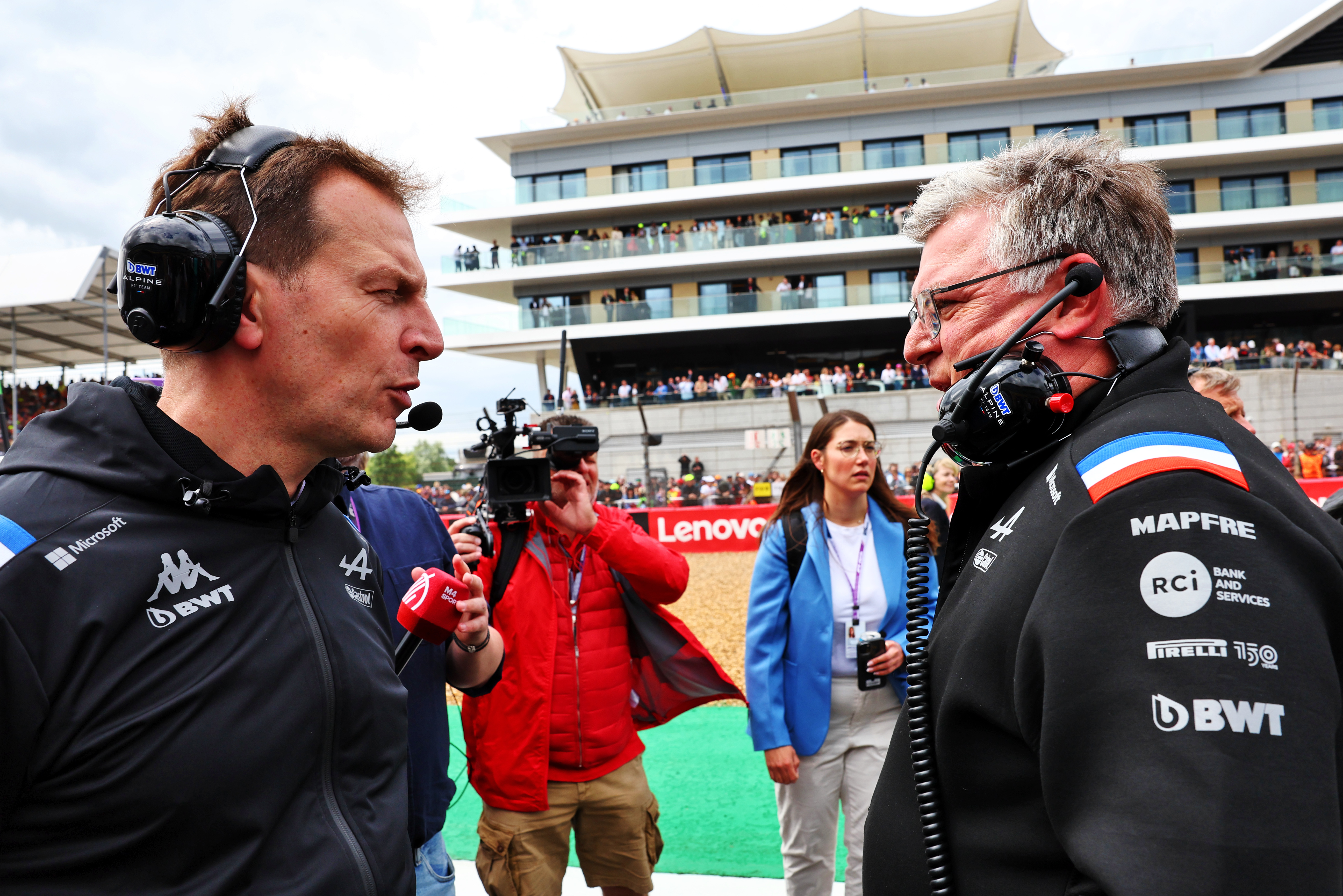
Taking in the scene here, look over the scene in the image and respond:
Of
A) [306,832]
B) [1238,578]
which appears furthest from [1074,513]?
[306,832]

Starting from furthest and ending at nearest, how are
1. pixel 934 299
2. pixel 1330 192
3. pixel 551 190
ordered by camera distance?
pixel 551 190 → pixel 1330 192 → pixel 934 299

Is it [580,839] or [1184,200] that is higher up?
[1184,200]

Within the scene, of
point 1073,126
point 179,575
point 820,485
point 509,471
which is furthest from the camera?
point 1073,126

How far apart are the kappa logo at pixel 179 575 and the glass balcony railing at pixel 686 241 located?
35.2m

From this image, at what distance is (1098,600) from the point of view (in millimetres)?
1041

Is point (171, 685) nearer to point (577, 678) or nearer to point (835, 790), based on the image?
point (577, 678)

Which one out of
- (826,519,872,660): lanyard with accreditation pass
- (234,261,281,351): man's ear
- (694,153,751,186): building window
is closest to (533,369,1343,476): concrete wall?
(694,153,751,186): building window

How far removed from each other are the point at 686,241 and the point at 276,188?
120 ft

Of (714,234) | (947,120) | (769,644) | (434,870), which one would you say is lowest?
(434,870)

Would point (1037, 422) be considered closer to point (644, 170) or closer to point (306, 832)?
point (306, 832)

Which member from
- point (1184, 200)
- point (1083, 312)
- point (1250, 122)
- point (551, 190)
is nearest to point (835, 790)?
point (1083, 312)

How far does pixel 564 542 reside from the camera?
3.66 metres

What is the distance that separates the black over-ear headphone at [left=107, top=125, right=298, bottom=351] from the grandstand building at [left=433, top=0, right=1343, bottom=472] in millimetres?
30782

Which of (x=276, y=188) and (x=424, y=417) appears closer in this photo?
(x=276, y=188)
